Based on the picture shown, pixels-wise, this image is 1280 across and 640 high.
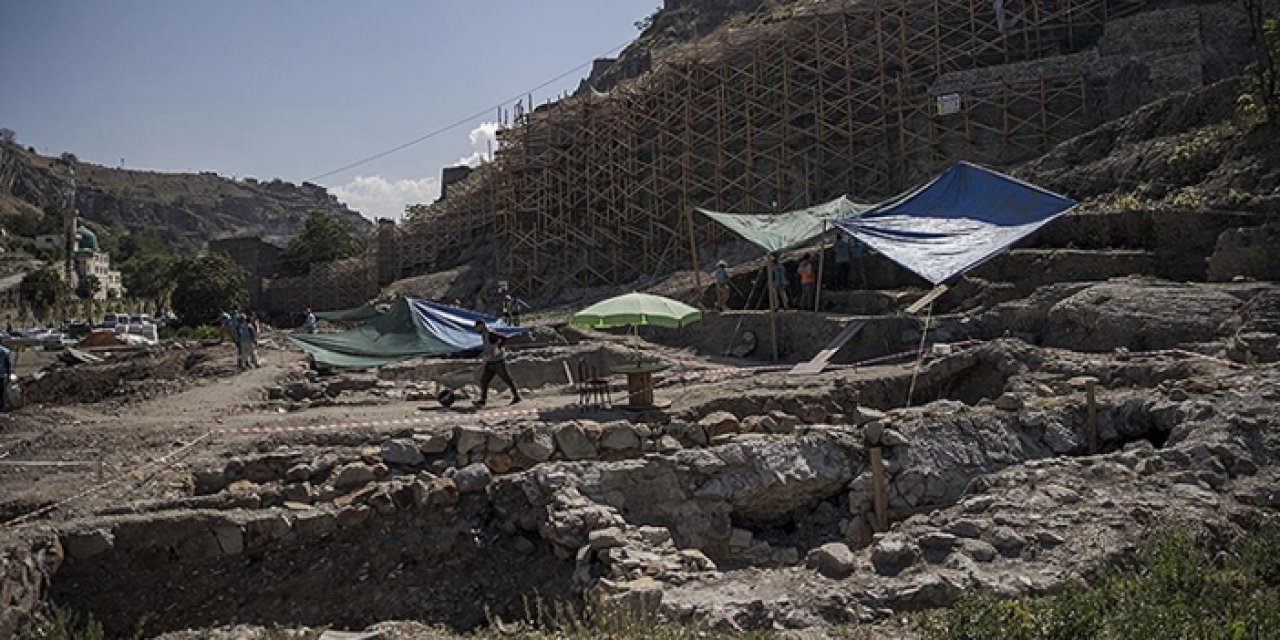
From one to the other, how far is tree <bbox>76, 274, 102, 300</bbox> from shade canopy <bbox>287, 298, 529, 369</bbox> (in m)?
56.2

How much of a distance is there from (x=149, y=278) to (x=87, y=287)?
13.8 feet

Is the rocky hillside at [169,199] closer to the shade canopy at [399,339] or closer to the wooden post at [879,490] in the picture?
the shade canopy at [399,339]

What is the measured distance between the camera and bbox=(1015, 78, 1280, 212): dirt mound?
1562cm

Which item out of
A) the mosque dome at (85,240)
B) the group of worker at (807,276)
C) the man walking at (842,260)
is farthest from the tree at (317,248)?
the man walking at (842,260)

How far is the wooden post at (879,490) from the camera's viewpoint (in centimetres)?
916

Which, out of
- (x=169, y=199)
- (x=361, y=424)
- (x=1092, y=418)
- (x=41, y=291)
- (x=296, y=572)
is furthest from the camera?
(x=169, y=199)

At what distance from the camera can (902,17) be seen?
28781mm

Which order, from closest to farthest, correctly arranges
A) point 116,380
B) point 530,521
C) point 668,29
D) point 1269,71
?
point 530,521 < point 1269,71 < point 116,380 < point 668,29

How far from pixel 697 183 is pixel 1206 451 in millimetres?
24990

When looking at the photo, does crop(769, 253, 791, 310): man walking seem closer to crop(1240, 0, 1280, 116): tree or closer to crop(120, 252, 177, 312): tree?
crop(1240, 0, 1280, 116): tree

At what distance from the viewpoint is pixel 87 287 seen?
6191 centimetres

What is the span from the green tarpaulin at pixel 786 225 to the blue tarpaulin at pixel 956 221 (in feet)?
5.80

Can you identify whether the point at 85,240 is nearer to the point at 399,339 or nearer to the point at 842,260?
the point at 399,339

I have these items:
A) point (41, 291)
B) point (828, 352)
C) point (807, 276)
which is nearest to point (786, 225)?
point (807, 276)
